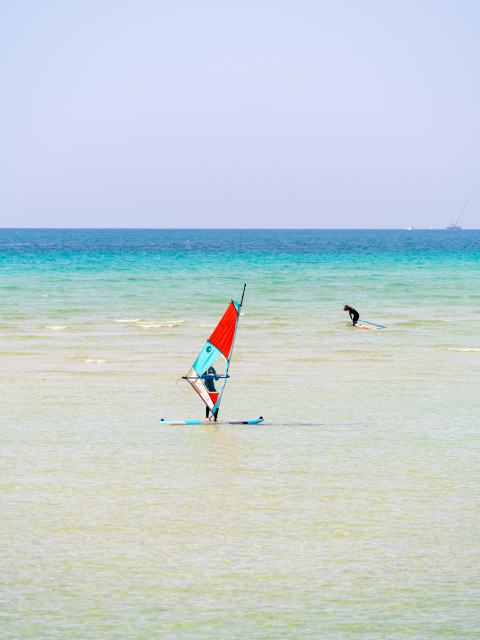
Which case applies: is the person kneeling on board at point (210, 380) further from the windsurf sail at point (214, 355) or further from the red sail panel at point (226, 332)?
the red sail panel at point (226, 332)

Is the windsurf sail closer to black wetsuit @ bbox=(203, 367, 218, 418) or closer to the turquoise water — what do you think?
black wetsuit @ bbox=(203, 367, 218, 418)

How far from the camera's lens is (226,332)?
1647 cm

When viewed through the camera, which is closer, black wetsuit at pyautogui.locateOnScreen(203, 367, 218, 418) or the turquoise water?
the turquoise water

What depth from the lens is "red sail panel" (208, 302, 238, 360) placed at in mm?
16389

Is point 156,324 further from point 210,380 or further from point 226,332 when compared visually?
point 226,332

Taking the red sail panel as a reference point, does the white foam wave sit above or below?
below

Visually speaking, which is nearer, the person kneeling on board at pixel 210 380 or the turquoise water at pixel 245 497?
the turquoise water at pixel 245 497

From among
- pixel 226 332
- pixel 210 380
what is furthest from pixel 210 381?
pixel 226 332

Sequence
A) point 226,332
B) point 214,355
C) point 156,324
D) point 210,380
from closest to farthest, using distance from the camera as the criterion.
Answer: point 226,332 → point 214,355 → point 210,380 → point 156,324

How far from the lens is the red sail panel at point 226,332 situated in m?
16.4

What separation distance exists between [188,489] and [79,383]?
10107mm

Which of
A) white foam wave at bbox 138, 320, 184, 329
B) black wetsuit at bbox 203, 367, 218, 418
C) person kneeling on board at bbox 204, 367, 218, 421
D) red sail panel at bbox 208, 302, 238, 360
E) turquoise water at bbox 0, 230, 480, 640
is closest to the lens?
turquoise water at bbox 0, 230, 480, 640

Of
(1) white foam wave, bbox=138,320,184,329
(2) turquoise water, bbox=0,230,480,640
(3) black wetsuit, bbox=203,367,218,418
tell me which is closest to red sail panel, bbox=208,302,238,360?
(3) black wetsuit, bbox=203,367,218,418

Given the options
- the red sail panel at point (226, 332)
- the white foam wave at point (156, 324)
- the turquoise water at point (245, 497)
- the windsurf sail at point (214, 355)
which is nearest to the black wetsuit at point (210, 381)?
the windsurf sail at point (214, 355)
